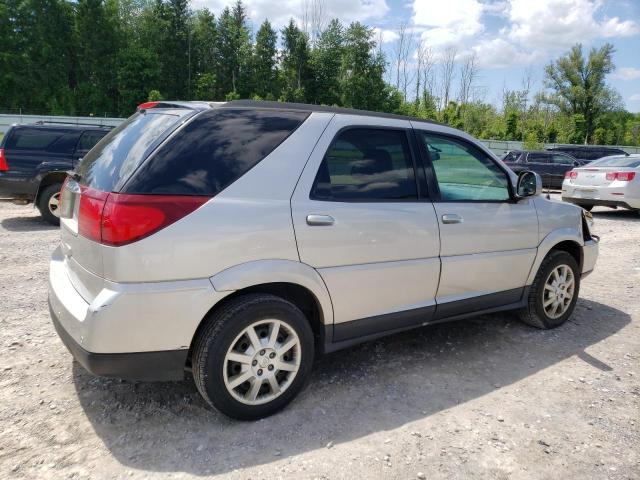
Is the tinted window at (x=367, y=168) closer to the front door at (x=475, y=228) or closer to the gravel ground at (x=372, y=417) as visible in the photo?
the front door at (x=475, y=228)

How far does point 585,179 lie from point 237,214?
11709mm

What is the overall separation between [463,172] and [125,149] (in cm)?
253

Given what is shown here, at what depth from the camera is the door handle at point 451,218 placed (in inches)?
140

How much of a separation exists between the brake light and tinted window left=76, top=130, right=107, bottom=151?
36.8 feet

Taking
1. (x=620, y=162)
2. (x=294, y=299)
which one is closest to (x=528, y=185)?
(x=294, y=299)

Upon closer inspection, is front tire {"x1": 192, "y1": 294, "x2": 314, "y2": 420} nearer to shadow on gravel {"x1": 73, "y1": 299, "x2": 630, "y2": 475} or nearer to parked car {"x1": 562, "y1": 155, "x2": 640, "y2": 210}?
shadow on gravel {"x1": 73, "y1": 299, "x2": 630, "y2": 475}

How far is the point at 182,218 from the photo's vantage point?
2539mm

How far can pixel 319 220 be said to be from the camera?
2.94 metres

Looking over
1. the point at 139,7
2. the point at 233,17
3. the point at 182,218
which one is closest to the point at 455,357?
the point at 182,218

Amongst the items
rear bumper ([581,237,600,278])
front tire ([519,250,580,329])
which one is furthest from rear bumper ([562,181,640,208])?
front tire ([519,250,580,329])

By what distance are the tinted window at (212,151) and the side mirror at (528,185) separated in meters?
2.08

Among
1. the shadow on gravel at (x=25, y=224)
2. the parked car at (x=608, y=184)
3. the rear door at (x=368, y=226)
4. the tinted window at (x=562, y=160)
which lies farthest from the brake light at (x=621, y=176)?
the shadow on gravel at (x=25, y=224)

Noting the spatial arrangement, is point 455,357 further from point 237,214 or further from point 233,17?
point 233,17

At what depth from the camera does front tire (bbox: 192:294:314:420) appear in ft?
8.84
